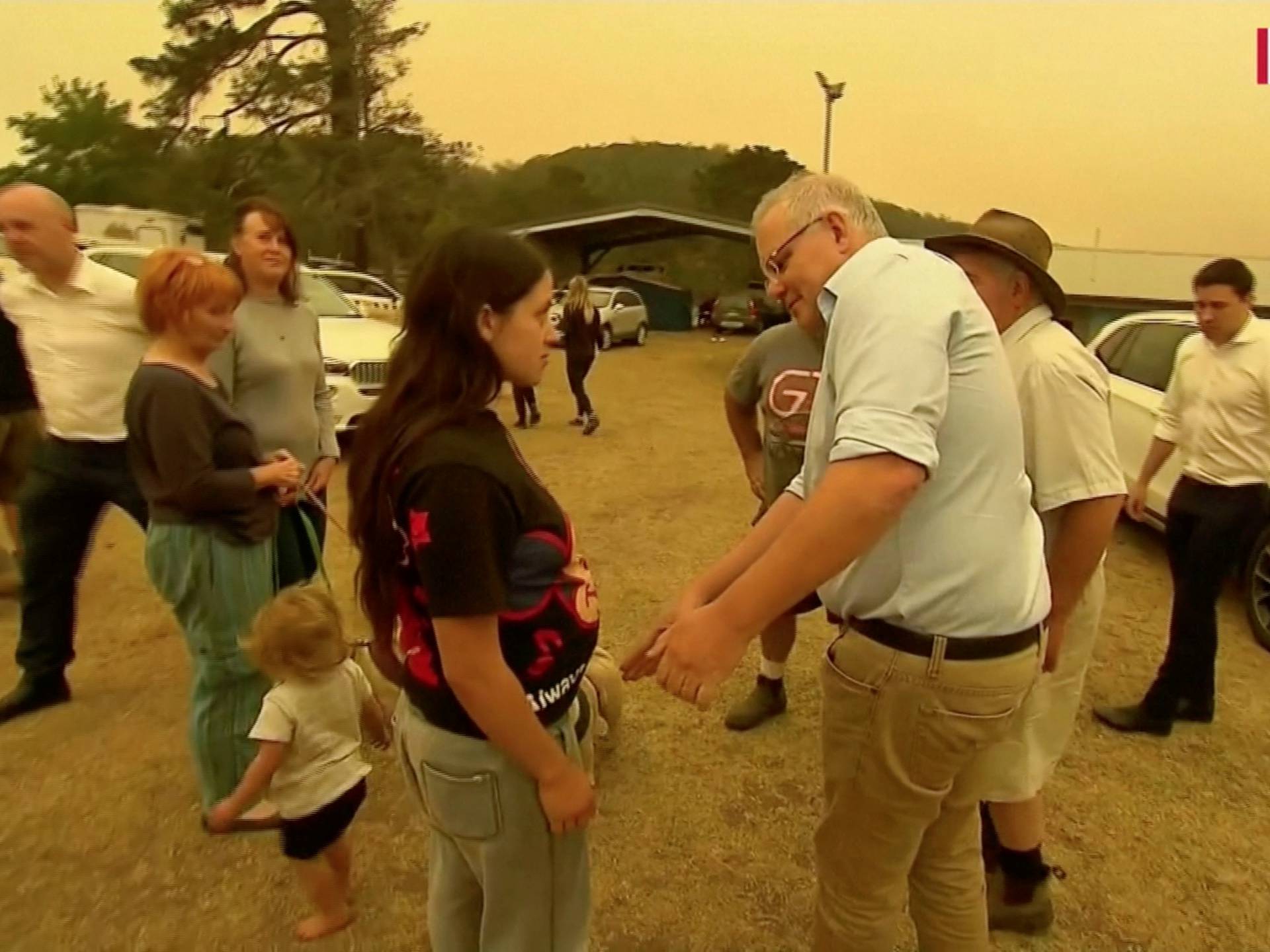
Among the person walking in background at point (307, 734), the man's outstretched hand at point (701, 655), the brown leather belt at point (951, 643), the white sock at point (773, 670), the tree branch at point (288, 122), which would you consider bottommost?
the white sock at point (773, 670)

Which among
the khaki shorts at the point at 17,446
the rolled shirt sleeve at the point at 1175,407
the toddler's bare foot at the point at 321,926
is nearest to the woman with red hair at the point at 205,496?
the toddler's bare foot at the point at 321,926

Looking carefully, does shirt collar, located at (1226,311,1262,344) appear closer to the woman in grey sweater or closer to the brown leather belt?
the brown leather belt

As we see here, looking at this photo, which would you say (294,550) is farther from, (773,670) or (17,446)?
(17,446)

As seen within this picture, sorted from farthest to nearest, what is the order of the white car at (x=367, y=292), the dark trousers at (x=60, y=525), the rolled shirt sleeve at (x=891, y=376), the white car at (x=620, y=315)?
1. the white car at (x=620, y=315)
2. the white car at (x=367, y=292)
3. the dark trousers at (x=60, y=525)
4. the rolled shirt sleeve at (x=891, y=376)

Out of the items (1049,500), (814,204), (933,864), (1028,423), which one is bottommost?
(933,864)

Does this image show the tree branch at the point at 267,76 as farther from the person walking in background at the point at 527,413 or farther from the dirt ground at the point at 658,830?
the dirt ground at the point at 658,830

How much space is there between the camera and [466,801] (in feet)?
5.04

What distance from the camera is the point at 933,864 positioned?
1985mm

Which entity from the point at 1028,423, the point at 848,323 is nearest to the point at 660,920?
the point at 1028,423

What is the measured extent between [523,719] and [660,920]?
1442mm

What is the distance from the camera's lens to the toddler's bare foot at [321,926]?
2.44 m

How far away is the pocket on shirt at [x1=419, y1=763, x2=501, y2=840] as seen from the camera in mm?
1523

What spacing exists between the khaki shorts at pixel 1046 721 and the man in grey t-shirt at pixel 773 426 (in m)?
0.84

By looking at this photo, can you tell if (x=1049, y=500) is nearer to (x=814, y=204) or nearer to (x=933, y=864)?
(x=933, y=864)
